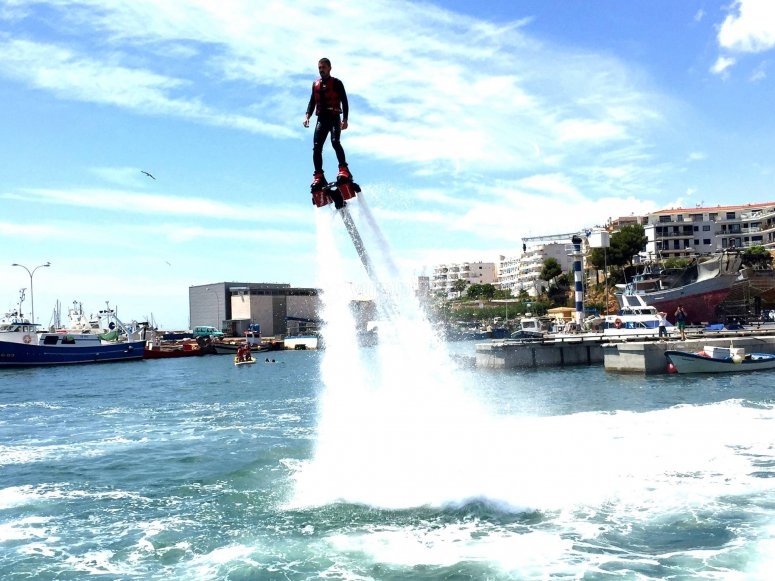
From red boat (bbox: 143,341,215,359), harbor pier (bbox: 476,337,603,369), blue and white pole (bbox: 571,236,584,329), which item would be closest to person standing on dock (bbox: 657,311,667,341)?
harbor pier (bbox: 476,337,603,369)

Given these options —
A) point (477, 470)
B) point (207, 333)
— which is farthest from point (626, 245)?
point (477, 470)

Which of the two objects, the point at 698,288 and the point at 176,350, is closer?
the point at 698,288

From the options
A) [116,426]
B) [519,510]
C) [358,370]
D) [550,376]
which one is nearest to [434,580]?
[519,510]

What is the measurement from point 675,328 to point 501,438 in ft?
155

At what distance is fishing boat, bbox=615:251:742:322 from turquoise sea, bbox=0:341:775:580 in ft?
185

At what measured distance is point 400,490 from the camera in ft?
60.1

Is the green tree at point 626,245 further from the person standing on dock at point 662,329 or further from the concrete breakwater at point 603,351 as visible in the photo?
the person standing on dock at point 662,329

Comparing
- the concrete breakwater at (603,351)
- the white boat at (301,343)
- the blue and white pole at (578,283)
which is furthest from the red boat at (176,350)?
the blue and white pole at (578,283)

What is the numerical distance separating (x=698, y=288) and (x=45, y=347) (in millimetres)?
89555

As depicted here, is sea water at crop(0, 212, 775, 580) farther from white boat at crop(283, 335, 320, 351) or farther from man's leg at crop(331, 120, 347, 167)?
white boat at crop(283, 335, 320, 351)

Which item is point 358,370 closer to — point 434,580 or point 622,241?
point 434,580

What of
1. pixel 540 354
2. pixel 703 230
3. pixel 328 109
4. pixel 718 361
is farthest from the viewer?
pixel 703 230

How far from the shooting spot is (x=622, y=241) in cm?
13138

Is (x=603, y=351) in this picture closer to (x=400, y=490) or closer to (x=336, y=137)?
(x=400, y=490)
